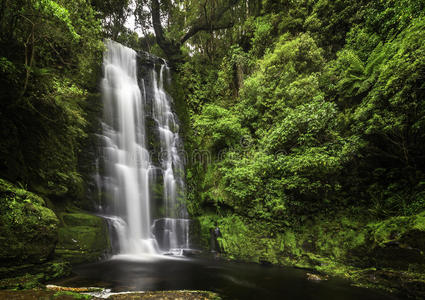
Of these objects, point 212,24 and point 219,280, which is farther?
point 212,24

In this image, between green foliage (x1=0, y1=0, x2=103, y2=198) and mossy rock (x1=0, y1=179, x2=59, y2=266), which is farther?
green foliage (x1=0, y1=0, x2=103, y2=198)

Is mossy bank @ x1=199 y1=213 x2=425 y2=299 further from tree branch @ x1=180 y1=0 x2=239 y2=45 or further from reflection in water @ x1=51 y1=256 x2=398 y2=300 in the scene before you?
tree branch @ x1=180 y1=0 x2=239 y2=45

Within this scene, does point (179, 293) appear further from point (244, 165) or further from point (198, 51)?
point (198, 51)

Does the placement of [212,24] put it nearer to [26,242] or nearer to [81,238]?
[81,238]

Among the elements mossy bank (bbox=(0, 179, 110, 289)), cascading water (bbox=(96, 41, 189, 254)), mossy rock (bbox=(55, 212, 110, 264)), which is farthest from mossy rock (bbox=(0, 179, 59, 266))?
cascading water (bbox=(96, 41, 189, 254))

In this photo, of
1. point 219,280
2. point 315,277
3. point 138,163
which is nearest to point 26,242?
point 219,280

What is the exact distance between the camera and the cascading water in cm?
986

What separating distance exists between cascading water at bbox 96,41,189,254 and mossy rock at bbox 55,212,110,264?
82 centimetres

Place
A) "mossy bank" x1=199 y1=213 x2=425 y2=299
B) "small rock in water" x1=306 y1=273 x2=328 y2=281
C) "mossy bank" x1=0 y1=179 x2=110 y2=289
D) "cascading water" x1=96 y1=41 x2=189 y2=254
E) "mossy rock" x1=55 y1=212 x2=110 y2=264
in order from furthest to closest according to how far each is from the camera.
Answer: "cascading water" x1=96 y1=41 x2=189 y2=254 < "mossy rock" x1=55 y1=212 x2=110 y2=264 < "small rock in water" x1=306 y1=273 x2=328 y2=281 < "mossy bank" x1=199 y1=213 x2=425 y2=299 < "mossy bank" x1=0 y1=179 x2=110 y2=289

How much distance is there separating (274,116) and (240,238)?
20.2ft

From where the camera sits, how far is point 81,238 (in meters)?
6.95

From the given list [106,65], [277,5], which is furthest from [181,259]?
[277,5]

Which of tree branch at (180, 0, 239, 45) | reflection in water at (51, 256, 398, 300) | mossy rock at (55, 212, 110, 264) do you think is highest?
tree branch at (180, 0, 239, 45)

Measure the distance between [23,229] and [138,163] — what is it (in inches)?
283
